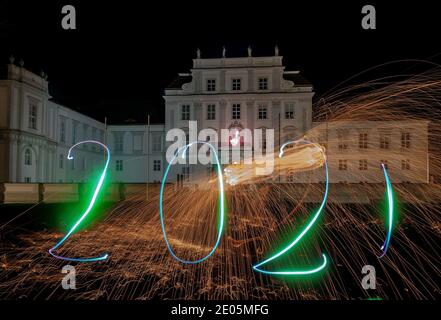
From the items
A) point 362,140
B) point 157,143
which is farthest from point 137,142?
point 362,140

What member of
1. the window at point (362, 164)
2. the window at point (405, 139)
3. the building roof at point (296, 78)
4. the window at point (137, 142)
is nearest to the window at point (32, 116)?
the window at point (137, 142)

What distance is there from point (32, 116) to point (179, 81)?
14.5 m

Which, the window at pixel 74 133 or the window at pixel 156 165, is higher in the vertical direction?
the window at pixel 74 133

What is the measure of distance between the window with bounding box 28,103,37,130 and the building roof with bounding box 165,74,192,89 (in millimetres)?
12787

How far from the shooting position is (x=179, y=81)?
36469mm

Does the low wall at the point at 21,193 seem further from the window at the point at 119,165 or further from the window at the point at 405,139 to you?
the window at the point at 405,139

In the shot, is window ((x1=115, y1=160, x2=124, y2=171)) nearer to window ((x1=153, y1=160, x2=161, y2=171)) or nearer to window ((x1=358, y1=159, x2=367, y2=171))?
window ((x1=153, y1=160, x2=161, y2=171))

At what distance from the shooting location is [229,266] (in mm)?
6953

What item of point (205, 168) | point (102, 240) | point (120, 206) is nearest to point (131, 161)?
point (205, 168)

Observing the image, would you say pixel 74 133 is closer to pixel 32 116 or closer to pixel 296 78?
pixel 32 116

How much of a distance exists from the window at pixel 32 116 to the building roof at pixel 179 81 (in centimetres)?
A: 1279

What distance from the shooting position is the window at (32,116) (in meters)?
28.5

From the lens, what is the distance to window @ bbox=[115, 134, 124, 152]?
40906 mm
